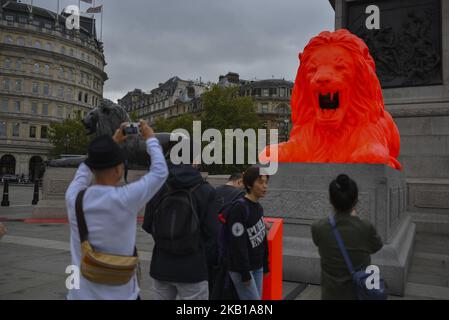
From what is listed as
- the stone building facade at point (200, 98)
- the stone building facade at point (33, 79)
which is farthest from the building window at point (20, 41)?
the stone building facade at point (200, 98)

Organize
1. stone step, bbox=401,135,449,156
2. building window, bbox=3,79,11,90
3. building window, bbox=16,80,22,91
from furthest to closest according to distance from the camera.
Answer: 1. building window, bbox=16,80,22,91
2. building window, bbox=3,79,11,90
3. stone step, bbox=401,135,449,156

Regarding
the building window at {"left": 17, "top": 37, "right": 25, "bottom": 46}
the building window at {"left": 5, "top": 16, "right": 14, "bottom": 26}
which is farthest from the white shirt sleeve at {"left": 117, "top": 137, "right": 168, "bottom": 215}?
the building window at {"left": 5, "top": 16, "right": 14, "bottom": 26}

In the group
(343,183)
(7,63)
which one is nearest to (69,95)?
(7,63)

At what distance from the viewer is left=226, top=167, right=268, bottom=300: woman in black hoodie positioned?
3264mm

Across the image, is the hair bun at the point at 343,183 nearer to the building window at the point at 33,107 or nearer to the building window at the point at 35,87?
Result: the building window at the point at 33,107

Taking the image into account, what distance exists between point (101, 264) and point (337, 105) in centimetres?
→ 513

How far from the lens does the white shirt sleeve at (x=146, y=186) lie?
7.80 feet

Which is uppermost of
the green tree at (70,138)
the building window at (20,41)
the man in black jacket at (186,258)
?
the building window at (20,41)

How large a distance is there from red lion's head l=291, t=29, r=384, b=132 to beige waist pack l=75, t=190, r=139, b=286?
4.77m

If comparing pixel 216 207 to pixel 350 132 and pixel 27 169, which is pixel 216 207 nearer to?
pixel 350 132

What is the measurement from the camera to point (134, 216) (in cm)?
246

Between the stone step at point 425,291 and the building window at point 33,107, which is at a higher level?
the building window at point 33,107

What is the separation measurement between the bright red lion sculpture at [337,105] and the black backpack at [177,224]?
3.74 meters

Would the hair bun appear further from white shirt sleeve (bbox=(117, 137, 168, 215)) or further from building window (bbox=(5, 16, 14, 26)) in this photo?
building window (bbox=(5, 16, 14, 26))
